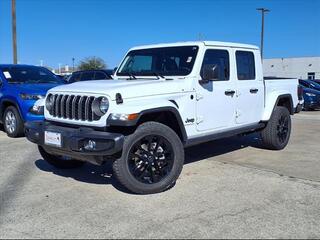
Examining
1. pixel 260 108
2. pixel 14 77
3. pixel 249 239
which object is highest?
pixel 14 77

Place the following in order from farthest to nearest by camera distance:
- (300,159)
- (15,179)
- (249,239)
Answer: (300,159)
(15,179)
(249,239)

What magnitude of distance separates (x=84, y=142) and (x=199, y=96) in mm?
1827

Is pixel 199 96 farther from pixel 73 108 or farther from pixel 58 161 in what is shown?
pixel 58 161

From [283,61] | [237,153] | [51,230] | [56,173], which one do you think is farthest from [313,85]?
[283,61]

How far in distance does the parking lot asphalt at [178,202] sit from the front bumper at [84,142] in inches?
19.8

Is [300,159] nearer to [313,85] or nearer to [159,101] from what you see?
[159,101]

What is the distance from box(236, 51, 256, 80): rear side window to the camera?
689 centimetres

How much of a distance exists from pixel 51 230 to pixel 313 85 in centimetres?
1812

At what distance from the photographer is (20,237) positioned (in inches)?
152

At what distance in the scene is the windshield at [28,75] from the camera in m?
9.83

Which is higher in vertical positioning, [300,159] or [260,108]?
[260,108]

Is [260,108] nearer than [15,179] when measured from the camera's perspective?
No

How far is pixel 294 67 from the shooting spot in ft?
A: 214

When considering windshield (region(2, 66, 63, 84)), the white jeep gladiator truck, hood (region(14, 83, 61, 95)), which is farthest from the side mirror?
windshield (region(2, 66, 63, 84))
